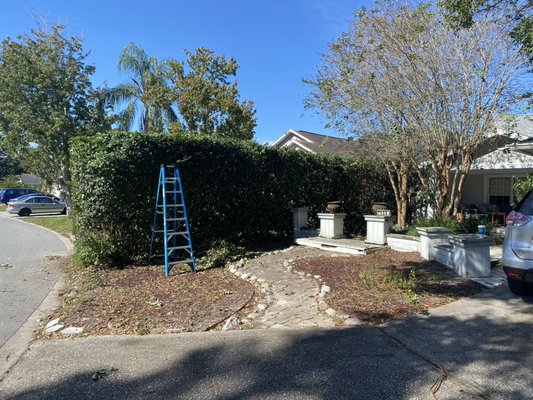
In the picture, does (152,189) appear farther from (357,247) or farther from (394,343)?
(394,343)

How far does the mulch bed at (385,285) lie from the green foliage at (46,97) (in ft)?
56.8

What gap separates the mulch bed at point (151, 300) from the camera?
5.01 m

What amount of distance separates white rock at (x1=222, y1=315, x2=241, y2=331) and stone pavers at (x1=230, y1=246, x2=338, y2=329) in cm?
21

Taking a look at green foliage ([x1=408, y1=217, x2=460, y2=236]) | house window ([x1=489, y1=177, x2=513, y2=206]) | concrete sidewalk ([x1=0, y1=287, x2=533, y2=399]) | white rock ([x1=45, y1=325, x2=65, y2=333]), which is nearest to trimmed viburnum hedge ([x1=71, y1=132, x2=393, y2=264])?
white rock ([x1=45, y1=325, x2=65, y2=333])

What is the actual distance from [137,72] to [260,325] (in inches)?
896

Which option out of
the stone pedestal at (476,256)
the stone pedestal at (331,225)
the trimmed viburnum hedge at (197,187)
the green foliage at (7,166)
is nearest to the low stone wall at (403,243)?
the stone pedestal at (331,225)

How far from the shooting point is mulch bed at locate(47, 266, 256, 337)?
16.4ft

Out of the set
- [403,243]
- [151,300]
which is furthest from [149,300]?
[403,243]

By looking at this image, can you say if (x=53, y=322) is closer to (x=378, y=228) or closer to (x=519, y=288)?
(x=519, y=288)

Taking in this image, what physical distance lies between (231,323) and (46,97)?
20.7 metres

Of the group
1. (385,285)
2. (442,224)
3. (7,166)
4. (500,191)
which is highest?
(7,166)

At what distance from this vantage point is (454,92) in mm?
9266

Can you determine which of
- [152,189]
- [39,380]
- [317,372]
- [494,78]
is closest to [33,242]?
[152,189]

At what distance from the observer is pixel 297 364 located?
373cm
